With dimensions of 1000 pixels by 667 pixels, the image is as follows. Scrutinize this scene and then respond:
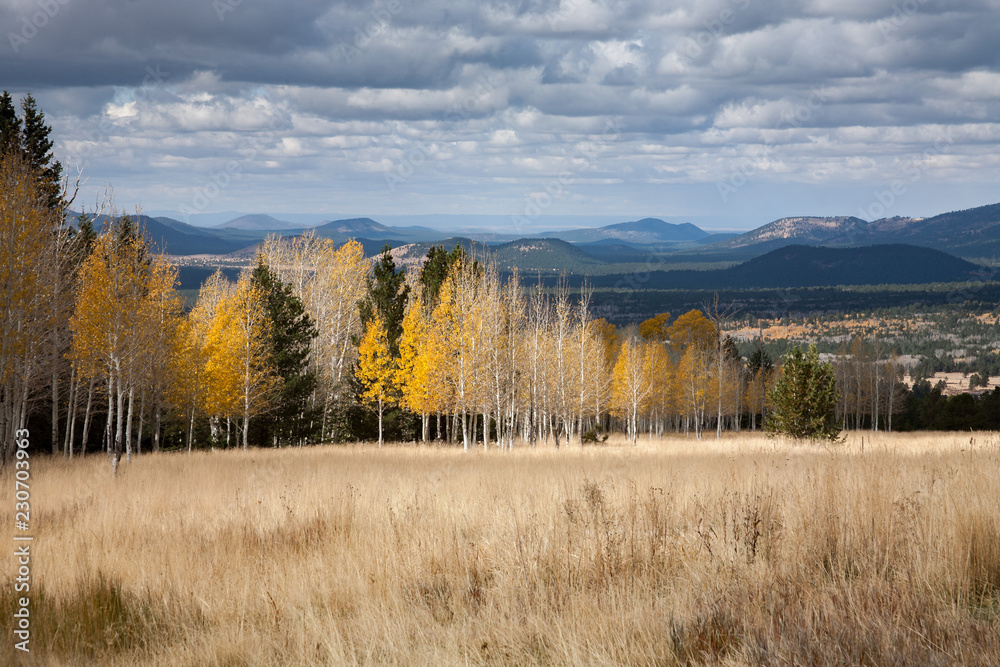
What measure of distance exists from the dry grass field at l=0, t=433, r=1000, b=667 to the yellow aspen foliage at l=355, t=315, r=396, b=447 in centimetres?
2701

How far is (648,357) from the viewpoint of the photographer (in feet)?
200

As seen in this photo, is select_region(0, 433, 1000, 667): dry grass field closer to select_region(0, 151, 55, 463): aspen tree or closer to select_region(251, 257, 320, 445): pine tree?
select_region(0, 151, 55, 463): aspen tree

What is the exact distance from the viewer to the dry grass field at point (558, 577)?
14.3 feet

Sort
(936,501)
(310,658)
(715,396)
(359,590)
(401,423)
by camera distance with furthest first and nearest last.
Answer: (715,396) → (401,423) → (936,501) → (359,590) → (310,658)

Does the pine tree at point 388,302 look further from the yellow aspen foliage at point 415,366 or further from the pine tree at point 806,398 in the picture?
the pine tree at point 806,398

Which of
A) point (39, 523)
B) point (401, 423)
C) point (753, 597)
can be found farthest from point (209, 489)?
point (401, 423)

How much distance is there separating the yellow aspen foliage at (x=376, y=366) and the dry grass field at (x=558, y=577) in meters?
27.0

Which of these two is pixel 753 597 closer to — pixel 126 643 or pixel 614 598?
pixel 614 598

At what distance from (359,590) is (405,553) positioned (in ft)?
2.69

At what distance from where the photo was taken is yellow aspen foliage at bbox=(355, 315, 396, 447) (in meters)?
36.7

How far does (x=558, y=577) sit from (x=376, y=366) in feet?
104

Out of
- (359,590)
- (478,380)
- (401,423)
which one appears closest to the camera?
(359,590)

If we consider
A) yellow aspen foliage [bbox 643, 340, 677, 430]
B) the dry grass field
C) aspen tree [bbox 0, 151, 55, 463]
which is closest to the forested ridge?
aspen tree [bbox 0, 151, 55, 463]

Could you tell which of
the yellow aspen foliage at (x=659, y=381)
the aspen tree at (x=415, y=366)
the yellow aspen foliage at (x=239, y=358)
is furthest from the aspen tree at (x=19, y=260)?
the yellow aspen foliage at (x=659, y=381)
